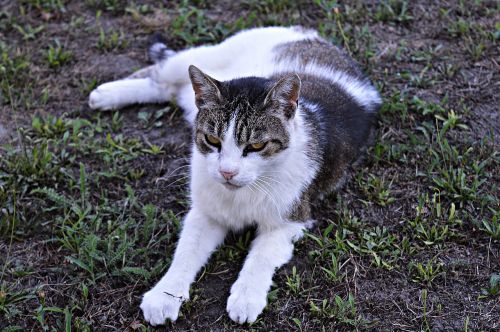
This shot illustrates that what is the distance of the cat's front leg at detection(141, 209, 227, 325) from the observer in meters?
3.86

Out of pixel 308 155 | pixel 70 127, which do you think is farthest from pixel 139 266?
pixel 70 127

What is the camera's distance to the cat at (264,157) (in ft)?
12.8

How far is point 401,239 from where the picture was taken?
446cm

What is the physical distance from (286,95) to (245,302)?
4.27ft

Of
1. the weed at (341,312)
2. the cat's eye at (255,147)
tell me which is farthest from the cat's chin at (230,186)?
the weed at (341,312)

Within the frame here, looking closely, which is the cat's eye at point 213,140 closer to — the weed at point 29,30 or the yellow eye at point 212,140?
the yellow eye at point 212,140

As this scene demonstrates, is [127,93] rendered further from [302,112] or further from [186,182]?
[302,112]

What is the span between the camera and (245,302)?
12.7 ft

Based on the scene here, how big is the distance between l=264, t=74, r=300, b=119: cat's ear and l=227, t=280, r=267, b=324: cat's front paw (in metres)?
1.11

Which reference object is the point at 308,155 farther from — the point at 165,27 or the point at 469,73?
the point at 165,27

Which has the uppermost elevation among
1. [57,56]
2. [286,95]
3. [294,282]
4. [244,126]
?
[286,95]

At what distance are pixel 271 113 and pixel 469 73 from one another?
2.61m

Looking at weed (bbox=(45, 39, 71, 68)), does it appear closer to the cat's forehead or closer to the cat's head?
the cat's head

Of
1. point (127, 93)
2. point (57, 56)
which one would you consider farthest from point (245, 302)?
point (57, 56)
